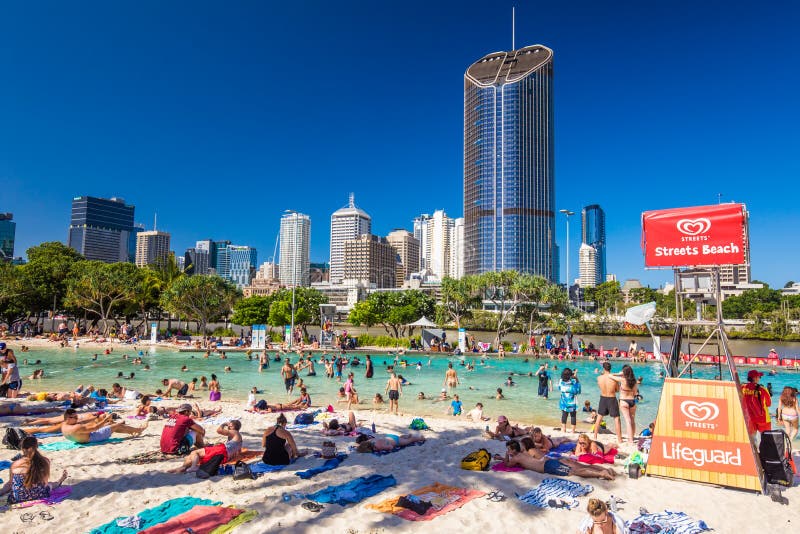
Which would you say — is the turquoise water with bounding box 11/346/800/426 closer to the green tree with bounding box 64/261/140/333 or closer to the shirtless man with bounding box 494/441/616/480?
the shirtless man with bounding box 494/441/616/480

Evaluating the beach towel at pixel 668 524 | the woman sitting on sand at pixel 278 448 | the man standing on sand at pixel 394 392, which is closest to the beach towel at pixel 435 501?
the beach towel at pixel 668 524

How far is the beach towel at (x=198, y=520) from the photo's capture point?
237 inches

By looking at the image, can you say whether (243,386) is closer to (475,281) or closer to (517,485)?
(517,485)

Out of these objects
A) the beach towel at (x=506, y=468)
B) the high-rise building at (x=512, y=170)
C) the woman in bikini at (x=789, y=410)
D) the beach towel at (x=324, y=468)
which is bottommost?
the beach towel at (x=324, y=468)

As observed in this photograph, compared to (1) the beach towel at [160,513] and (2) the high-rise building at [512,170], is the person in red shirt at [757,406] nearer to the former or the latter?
(1) the beach towel at [160,513]

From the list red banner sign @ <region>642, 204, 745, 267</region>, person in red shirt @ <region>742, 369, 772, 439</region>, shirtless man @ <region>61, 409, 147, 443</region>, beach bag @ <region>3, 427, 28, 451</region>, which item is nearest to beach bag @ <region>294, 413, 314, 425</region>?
shirtless man @ <region>61, 409, 147, 443</region>

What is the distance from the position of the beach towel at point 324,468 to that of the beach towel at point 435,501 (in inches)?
71.5

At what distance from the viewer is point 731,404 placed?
8055 millimetres

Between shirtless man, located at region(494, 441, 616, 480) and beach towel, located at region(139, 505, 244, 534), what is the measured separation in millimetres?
4917

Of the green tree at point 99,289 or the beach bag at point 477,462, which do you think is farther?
the green tree at point 99,289

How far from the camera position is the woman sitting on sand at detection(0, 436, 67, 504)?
6973 millimetres

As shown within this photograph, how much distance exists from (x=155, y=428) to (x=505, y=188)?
5290 inches

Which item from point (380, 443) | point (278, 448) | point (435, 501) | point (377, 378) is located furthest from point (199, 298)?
point (435, 501)

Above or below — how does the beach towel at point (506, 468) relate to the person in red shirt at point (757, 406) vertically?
below
